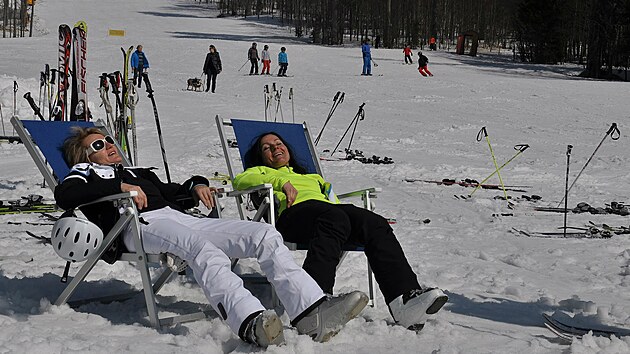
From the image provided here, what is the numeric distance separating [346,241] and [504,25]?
163 ft

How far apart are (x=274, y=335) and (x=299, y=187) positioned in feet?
4.95

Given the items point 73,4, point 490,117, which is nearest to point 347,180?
point 490,117

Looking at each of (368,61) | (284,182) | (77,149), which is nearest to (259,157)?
(284,182)

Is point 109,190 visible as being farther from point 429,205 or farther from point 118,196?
point 429,205

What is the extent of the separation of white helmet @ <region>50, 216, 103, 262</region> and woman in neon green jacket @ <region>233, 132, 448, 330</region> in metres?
0.93

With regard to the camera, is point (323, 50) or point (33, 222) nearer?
point (33, 222)

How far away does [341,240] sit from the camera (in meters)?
3.75

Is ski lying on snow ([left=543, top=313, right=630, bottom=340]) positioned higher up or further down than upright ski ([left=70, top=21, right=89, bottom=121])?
further down

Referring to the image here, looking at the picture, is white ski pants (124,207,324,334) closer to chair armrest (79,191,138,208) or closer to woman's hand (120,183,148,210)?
woman's hand (120,183,148,210)

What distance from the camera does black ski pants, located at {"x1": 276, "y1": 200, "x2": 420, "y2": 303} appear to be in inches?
140

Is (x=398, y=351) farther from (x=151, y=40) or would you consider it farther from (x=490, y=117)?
(x=151, y=40)

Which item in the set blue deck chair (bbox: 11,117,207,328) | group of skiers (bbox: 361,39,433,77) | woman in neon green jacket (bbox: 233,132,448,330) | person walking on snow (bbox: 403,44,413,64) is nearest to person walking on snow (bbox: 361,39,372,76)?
group of skiers (bbox: 361,39,433,77)

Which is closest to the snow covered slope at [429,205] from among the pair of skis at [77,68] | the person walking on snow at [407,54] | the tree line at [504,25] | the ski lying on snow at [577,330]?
the ski lying on snow at [577,330]

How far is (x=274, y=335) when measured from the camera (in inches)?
120
